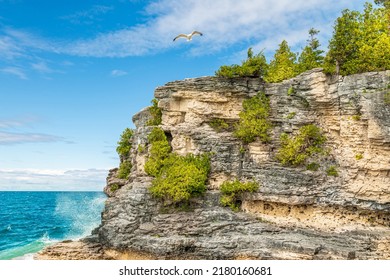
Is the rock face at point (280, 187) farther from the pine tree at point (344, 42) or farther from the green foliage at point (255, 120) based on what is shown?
the pine tree at point (344, 42)

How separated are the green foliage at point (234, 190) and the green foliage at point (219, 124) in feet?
11.6

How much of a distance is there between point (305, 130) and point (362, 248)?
6653 millimetres

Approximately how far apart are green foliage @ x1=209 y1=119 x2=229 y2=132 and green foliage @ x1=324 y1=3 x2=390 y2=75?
6.99 m

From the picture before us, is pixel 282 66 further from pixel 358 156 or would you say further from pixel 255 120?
pixel 358 156

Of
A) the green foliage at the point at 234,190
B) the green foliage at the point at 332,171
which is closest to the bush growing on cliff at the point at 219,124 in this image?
the green foliage at the point at 234,190

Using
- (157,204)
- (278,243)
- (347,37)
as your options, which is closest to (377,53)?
(347,37)

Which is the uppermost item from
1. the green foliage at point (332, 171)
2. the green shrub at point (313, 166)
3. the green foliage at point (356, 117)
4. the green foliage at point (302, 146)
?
the green foliage at point (356, 117)

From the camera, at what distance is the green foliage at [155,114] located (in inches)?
934

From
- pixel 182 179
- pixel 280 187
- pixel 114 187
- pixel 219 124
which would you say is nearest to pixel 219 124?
pixel 219 124

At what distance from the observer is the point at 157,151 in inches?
846

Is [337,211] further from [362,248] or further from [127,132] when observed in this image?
[127,132]

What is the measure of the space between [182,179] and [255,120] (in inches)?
218

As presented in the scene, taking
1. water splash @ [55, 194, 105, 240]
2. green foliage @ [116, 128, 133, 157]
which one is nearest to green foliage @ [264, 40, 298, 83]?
green foliage @ [116, 128, 133, 157]
